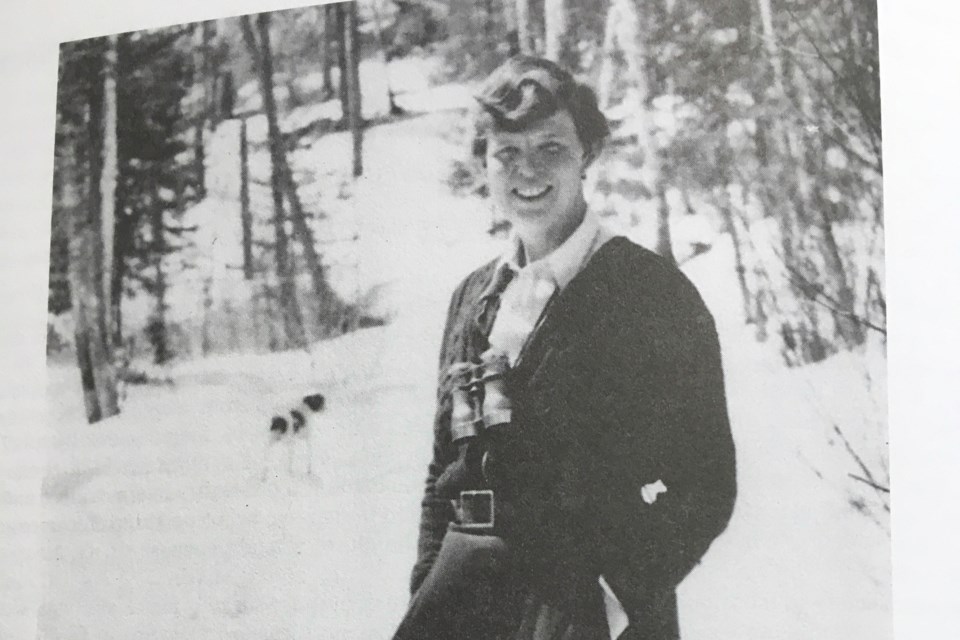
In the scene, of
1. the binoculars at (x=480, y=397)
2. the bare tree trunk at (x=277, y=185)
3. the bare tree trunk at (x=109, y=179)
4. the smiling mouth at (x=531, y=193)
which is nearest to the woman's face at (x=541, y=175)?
the smiling mouth at (x=531, y=193)

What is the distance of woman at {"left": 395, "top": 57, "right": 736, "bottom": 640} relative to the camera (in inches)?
61.4

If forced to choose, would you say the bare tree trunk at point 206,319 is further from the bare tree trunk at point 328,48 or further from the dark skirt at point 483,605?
the dark skirt at point 483,605

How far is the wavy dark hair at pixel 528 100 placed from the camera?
5.53ft

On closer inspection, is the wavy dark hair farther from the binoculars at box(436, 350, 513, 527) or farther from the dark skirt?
the dark skirt

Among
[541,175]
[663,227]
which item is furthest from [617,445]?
[541,175]

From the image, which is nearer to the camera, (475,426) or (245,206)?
(475,426)

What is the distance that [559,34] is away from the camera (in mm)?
1716

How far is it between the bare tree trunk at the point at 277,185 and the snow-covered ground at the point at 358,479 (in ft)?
0.16

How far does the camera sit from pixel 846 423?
60.0 inches

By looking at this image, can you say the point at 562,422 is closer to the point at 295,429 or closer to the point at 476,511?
the point at 476,511

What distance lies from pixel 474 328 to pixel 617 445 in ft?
0.98

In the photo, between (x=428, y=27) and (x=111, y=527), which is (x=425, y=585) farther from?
(x=428, y=27)

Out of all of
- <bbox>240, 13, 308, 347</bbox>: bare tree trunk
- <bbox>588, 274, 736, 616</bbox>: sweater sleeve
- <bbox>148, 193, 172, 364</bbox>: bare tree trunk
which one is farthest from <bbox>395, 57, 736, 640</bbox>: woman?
<bbox>148, 193, 172, 364</bbox>: bare tree trunk

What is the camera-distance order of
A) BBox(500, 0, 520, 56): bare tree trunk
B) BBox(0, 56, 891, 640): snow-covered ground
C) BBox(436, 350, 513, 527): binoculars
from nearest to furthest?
BBox(0, 56, 891, 640): snow-covered ground
BBox(436, 350, 513, 527): binoculars
BBox(500, 0, 520, 56): bare tree trunk
